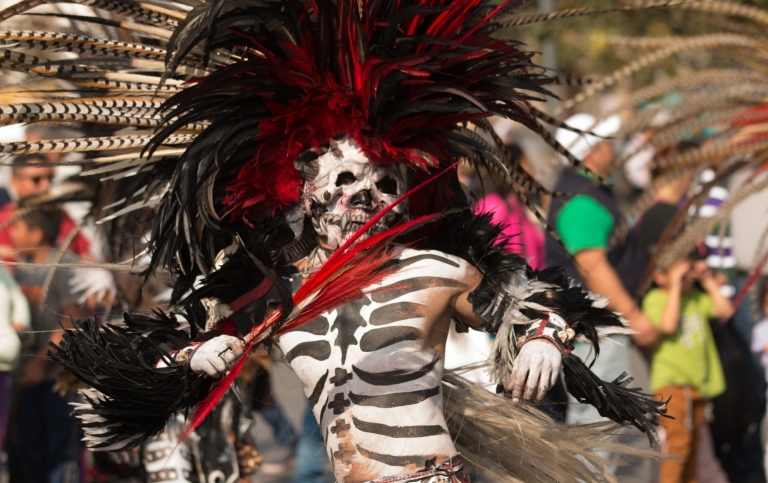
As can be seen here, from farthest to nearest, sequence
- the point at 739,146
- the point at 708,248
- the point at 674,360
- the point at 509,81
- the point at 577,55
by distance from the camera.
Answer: the point at 577,55 → the point at 708,248 → the point at 674,360 → the point at 739,146 → the point at 509,81

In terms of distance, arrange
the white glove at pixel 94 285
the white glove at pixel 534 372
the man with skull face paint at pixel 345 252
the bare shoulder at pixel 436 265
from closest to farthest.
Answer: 1. the white glove at pixel 534 372
2. the man with skull face paint at pixel 345 252
3. the bare shoulder at pixel 436 265
4. the white glove at pixel 94 285

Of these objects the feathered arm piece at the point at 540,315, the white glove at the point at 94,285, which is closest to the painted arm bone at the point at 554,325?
the feathered arm piece at the point at 540,315

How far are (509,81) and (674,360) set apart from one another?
2918 millimetres

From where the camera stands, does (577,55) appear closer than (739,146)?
No

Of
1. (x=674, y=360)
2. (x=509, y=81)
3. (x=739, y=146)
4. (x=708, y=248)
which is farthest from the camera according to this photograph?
(x=708, y=248)

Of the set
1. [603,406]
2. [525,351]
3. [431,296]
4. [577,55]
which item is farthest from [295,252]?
[577,55]

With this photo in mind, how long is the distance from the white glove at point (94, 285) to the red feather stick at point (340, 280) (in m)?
1.88

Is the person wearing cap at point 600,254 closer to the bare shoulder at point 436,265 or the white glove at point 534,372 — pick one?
the bare shoulder at point 436,265

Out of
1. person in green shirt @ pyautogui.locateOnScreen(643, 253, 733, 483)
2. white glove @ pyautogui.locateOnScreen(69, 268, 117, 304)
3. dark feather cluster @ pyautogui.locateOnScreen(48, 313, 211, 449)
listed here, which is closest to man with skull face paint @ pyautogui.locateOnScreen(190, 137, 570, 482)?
dark feather cluster @ pyautogui.locateOnScreen(48, 313, 211, 449)

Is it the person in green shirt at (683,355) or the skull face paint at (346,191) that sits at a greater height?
the skull face paint at (346,191)

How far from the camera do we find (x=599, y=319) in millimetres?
3127

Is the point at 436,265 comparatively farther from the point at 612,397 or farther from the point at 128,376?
the point at 128,376

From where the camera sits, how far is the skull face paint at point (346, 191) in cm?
299

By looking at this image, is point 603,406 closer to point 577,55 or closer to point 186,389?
point 186,389
